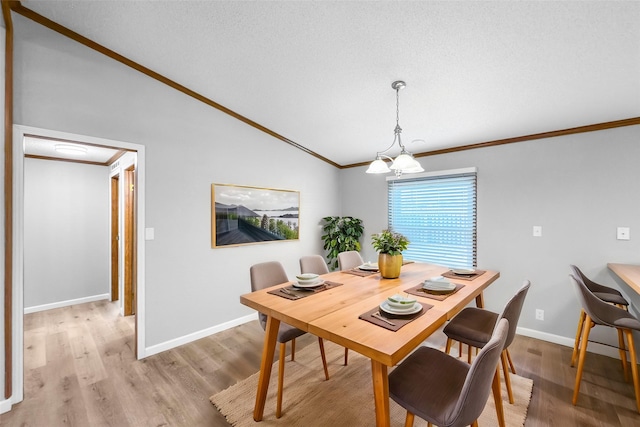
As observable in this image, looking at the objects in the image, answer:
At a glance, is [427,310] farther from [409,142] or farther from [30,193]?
[30,193]

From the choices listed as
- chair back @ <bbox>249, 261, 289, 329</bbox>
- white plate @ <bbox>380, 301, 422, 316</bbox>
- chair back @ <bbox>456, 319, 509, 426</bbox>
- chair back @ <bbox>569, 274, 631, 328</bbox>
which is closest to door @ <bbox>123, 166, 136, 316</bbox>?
chair back @ <bbox>249, 261, 289, 329</bbox>

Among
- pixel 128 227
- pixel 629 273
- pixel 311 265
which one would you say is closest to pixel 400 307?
pixel 311 265

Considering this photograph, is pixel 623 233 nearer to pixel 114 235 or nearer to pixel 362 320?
pixel 362 320

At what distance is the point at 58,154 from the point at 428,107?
462cm

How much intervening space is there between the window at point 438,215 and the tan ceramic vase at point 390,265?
163 centimetres

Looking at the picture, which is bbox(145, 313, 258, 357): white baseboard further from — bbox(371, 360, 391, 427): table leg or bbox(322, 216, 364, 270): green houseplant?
bbox(371, 360, 391, 427): table leg

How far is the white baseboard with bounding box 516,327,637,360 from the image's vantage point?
99.8 inches

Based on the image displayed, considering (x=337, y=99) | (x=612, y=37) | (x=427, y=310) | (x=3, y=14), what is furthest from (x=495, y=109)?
(x=3, y=14)

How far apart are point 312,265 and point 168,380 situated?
1508 mm

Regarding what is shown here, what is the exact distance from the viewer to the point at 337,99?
2672 millimetres

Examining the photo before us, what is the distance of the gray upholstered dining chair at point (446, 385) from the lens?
99 centimetres

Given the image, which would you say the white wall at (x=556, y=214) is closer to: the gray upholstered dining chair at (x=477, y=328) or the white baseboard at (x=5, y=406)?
the gray upholstered dining chair at (x=477, y=328)

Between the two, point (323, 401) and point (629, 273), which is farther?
point (629, 273)

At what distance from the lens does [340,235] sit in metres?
4.17
